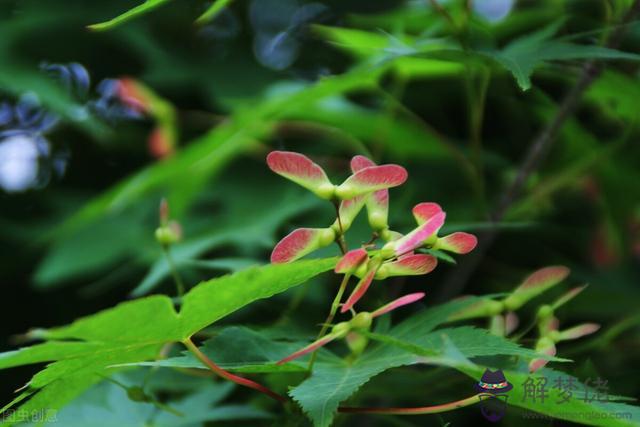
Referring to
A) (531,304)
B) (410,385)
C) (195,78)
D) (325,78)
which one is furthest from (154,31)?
(410,385)

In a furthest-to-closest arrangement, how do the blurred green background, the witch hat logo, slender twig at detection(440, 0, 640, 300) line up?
the blurred green background, slender twig at detection(440, 0, 640, 300), the witch hat logo

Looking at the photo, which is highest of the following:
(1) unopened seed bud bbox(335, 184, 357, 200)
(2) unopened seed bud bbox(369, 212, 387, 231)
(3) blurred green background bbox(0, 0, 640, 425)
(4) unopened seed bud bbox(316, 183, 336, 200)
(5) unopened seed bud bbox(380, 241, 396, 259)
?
(1) unopened seed bud bbox(335, 184, 357, 200)

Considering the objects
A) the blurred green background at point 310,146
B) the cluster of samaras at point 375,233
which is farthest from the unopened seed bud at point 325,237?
the blurred green background at point 310,146

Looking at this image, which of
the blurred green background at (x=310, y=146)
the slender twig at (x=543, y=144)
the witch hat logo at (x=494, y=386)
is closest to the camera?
the witch hat logo at (x=494, y=386)

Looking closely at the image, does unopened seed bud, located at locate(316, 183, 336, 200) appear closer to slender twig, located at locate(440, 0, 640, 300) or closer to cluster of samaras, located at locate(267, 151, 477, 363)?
cluster of samaras, located at locate(267, 151, 477, 363)

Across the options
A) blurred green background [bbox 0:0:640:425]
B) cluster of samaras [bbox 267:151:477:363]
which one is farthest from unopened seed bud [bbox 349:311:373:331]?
blurred green background [bbox 0:0:640:425]

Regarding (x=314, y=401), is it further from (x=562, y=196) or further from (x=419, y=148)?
(x=562, y=196)

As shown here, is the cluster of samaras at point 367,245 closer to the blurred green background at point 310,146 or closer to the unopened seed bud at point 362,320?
the unopened seed bud at point 362,320
